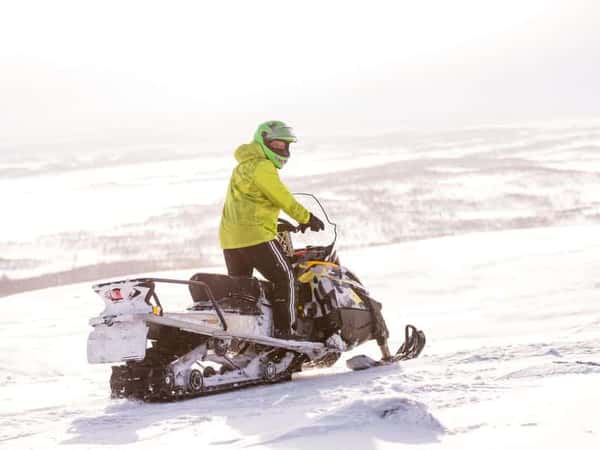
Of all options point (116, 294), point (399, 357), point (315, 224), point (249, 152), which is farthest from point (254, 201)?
point (399, 357)

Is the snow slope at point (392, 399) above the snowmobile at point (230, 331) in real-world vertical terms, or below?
below

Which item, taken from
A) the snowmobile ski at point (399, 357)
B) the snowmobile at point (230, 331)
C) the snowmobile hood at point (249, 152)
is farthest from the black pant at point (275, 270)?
the snowmobile ski at point (399, 357)

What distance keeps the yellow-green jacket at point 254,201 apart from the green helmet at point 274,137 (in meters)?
0.06

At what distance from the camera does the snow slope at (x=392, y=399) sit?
4797mm

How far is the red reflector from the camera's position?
6199 millimetres

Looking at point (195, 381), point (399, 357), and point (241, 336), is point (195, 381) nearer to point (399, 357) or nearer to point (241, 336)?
point (241, 336)

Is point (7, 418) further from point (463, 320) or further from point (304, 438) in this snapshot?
point (463, 320)

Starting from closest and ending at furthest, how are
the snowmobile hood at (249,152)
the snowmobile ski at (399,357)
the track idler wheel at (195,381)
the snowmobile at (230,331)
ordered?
1. the snowmobile at (230,331)
2. the track idler wheel at (195,381)
3. the snowmobile hood at (249,152)
4. the snowmobile ski at (399,357)

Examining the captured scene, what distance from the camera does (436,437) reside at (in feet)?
15.4

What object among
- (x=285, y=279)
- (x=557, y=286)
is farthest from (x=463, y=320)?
(x=285, y=279)

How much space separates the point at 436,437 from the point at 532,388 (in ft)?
3.78

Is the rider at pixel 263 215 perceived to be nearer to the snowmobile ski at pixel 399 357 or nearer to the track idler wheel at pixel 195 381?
the snowmobile ski at pixel 399 357

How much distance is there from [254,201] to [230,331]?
104cm

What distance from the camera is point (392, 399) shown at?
5340 mm
